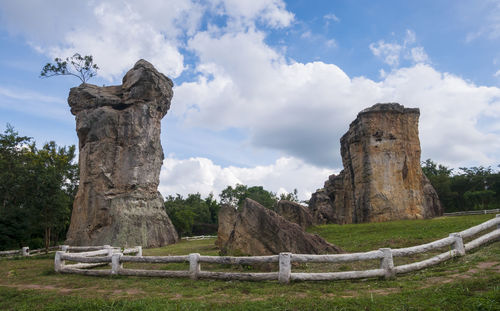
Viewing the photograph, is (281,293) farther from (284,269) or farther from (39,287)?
(39,287)

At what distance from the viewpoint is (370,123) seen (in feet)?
113

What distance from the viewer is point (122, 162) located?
30.5 m

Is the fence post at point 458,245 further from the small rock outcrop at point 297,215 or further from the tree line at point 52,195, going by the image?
the tree line at point 52,195

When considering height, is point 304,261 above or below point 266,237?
below

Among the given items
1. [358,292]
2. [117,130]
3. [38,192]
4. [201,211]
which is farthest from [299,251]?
[201,211]

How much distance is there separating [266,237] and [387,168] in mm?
25713

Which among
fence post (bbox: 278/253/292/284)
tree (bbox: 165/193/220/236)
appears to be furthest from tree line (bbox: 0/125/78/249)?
fence post (bbox: 278/253/292/284)

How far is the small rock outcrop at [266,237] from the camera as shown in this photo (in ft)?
38.2

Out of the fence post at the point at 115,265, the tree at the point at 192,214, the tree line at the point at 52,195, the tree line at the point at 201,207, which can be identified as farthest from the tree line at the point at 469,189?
the fence post at the point at 115,265

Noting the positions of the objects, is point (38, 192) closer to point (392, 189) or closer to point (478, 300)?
point (478, 300)

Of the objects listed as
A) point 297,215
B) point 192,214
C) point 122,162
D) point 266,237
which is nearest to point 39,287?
point 266,237

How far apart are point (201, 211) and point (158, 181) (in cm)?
2682

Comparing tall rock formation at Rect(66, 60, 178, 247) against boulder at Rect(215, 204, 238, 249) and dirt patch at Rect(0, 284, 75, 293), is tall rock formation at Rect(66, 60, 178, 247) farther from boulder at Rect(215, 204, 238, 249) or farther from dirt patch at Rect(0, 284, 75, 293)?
dirt patch at Rect(0, 284, 75, 293)

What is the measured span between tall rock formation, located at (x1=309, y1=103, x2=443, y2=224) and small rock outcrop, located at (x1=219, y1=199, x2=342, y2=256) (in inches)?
882
